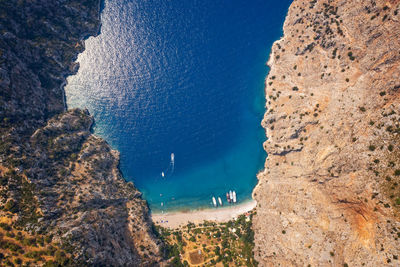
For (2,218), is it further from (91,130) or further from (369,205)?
(369,205)

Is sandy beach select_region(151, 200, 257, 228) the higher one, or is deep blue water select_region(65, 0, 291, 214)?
deep blue water select_region(65, 0, 291, 214)

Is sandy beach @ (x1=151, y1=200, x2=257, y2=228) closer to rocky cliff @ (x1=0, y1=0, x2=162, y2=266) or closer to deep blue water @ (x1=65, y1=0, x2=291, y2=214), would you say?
deep blue water @ (x1=65, y1=0, x2=291, y2=214)

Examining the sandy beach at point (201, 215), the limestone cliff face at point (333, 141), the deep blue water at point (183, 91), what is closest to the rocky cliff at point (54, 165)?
the sandy beach at point (201, 215)

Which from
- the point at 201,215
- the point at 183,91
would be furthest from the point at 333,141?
the point at 183,91

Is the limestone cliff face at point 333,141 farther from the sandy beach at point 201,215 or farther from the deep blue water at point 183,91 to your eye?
the deep blue water at point 183,91

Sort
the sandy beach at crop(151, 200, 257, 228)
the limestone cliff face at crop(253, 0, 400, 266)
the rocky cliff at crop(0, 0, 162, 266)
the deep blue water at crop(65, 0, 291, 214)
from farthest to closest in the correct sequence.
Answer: the deep blue water at crop(65, 0, 291, 214) < the sandy beach at crop(151, 200, 257, 228) < the rocky cliff at crop(0, 0, 162, 266) < the limestone cliff face at crop(253, 0, 400, 266)

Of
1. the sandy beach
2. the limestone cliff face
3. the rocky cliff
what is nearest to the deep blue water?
the sandy beach

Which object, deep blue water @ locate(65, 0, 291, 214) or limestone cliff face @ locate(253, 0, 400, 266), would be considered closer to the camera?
limestone cliff face @ locate(253, 0, 400, 266)

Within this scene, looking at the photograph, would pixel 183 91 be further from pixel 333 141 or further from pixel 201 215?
pixel 333 141
